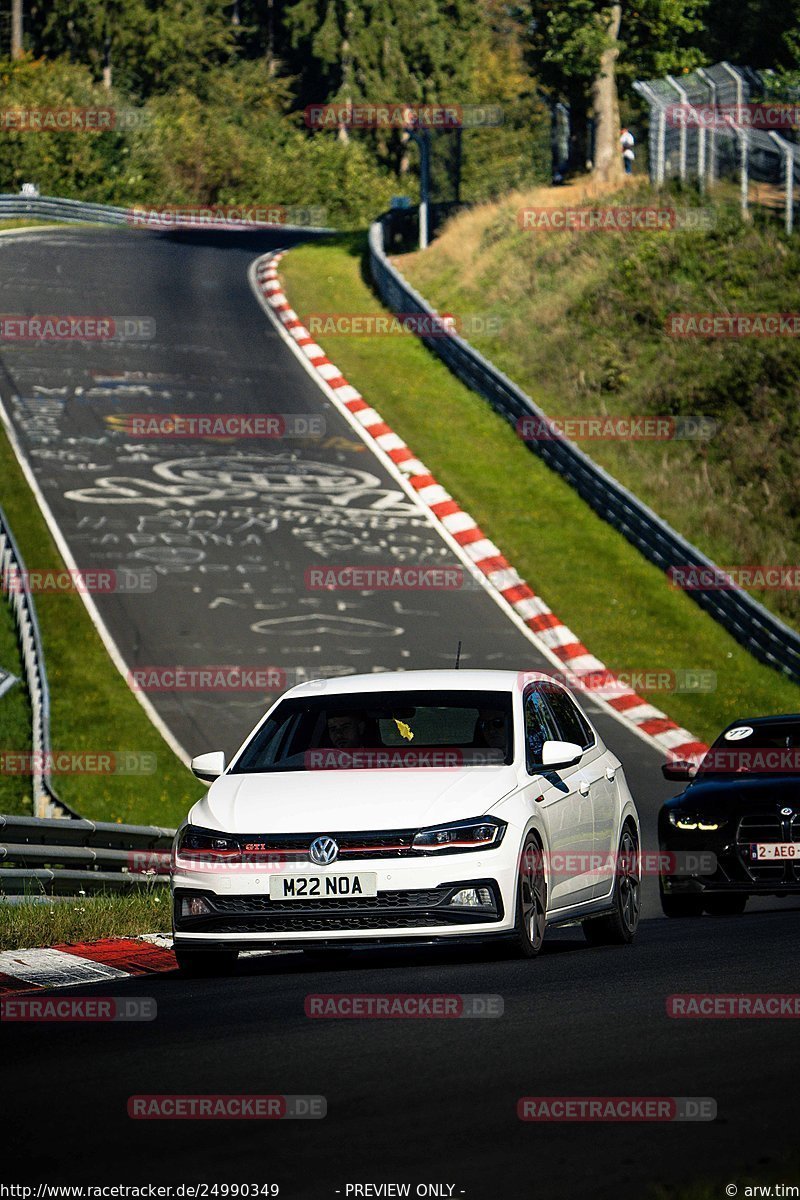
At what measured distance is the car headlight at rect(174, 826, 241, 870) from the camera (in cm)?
920

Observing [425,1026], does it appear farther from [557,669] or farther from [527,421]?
[527,421]

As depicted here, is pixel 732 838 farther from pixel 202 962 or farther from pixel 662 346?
pixel 662 346

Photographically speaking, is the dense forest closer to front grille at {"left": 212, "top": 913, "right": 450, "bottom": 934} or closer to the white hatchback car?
the white hatchback car

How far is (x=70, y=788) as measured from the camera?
19750 millimetres

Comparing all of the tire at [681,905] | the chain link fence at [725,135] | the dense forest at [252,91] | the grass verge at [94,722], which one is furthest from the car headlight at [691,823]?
the dense forest at [252,91]

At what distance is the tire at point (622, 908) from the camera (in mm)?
10945

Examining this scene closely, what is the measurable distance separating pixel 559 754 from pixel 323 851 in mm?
1430

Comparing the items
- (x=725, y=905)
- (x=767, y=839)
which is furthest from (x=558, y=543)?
(x=767, y=839)

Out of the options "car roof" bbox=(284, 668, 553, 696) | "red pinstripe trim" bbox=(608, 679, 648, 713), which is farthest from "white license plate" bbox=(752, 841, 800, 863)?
"red pinstripe trim" bbox=(608, 679, 648, 713)

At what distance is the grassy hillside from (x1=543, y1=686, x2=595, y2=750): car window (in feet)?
55.1

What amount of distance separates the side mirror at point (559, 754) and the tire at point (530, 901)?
0.42 meters

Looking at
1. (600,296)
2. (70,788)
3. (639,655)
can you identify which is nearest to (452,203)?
(600,296)

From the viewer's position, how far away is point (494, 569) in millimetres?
27500

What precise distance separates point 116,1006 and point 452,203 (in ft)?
150
